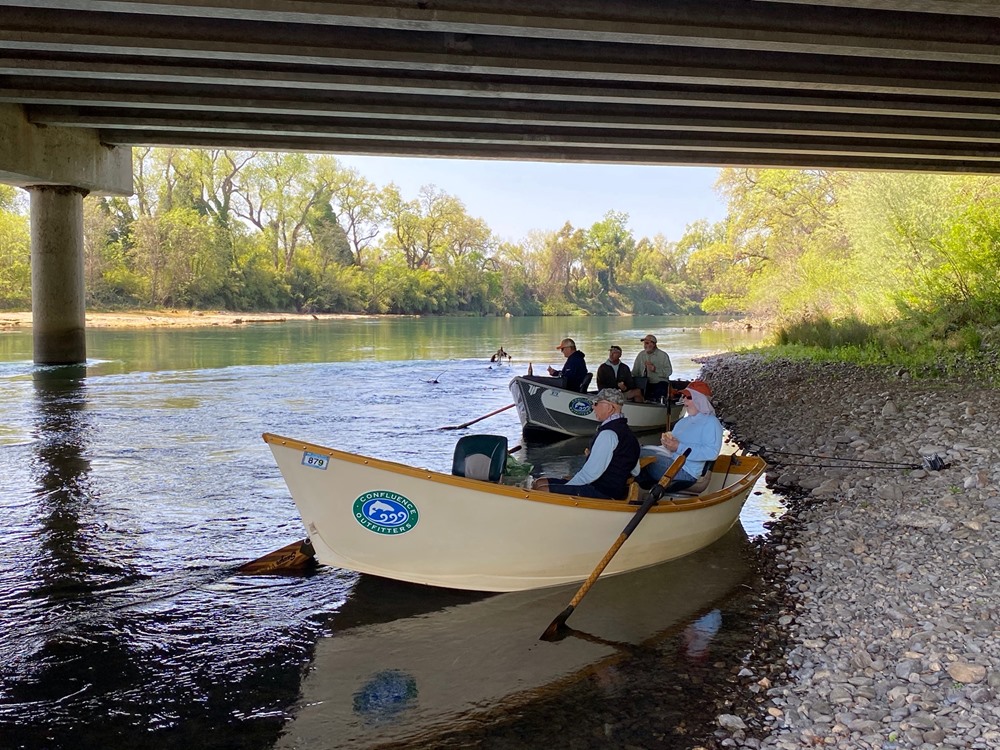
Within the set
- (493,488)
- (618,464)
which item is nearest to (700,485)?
(618,464)

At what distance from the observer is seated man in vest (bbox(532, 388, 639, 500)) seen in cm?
701

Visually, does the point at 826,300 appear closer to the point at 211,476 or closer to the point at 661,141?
the point at 661,141

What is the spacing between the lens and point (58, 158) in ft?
62.6

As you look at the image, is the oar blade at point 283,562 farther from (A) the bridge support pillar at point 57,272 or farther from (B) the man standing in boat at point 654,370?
(A) the bridge support pillar at point 57,272

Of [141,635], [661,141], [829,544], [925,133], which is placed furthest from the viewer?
[661,141]

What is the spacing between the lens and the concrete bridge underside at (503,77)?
10.9 m

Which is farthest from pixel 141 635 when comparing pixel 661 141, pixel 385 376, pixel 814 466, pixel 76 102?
pixel 385 376

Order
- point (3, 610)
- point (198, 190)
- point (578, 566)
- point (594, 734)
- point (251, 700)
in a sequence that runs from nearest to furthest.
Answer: point (594, 734) → point (251, 700) → point (3, 610) → point (578, 566) → point (198, 190)

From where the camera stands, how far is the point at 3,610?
6430 mm

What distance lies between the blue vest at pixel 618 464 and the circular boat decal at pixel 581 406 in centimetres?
753

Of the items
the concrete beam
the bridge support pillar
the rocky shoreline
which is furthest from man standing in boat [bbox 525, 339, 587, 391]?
the bridge support pillar

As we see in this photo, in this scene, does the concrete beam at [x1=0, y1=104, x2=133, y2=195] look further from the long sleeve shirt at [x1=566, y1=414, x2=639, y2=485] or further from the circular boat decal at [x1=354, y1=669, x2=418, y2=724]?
the circular boat decal at [x1=354, y1=669, x2=418, y2=724]

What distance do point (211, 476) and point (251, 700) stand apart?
22.1 ft

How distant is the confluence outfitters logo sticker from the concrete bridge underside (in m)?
6.98
